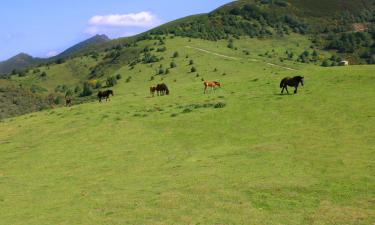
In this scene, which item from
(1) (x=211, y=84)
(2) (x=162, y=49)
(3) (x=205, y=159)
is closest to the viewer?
(3) (x=205, y=159)

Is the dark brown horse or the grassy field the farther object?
the dark brown horse

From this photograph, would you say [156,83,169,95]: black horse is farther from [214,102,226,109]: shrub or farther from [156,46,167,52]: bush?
[156,46,167,52]: bush

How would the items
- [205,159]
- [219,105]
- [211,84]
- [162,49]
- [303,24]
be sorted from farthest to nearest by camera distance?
[303,24] < [162,49] < [211,84] < [219,105] < [205,159]

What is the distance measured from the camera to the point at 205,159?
26.2 m

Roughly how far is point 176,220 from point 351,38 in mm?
127098

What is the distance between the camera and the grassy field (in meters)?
18.9

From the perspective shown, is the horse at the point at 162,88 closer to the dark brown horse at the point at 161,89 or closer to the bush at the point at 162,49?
the dark brown horse at the point at 161,89

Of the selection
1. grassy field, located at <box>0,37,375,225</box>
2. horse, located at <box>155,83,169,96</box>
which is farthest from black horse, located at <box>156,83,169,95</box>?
grassy field, located at <box>0,37,375,225</box>

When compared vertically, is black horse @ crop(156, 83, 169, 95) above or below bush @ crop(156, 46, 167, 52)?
below

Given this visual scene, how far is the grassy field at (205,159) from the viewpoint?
18.9 meters

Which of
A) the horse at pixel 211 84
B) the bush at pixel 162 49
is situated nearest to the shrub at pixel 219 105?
the horse at pixel 211 84

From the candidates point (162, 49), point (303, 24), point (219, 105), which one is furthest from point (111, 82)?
point (303, 24)

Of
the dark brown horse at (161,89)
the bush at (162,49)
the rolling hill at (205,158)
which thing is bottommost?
the rolling hill at (205,158)

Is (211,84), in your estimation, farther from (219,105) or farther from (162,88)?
(219,105)
